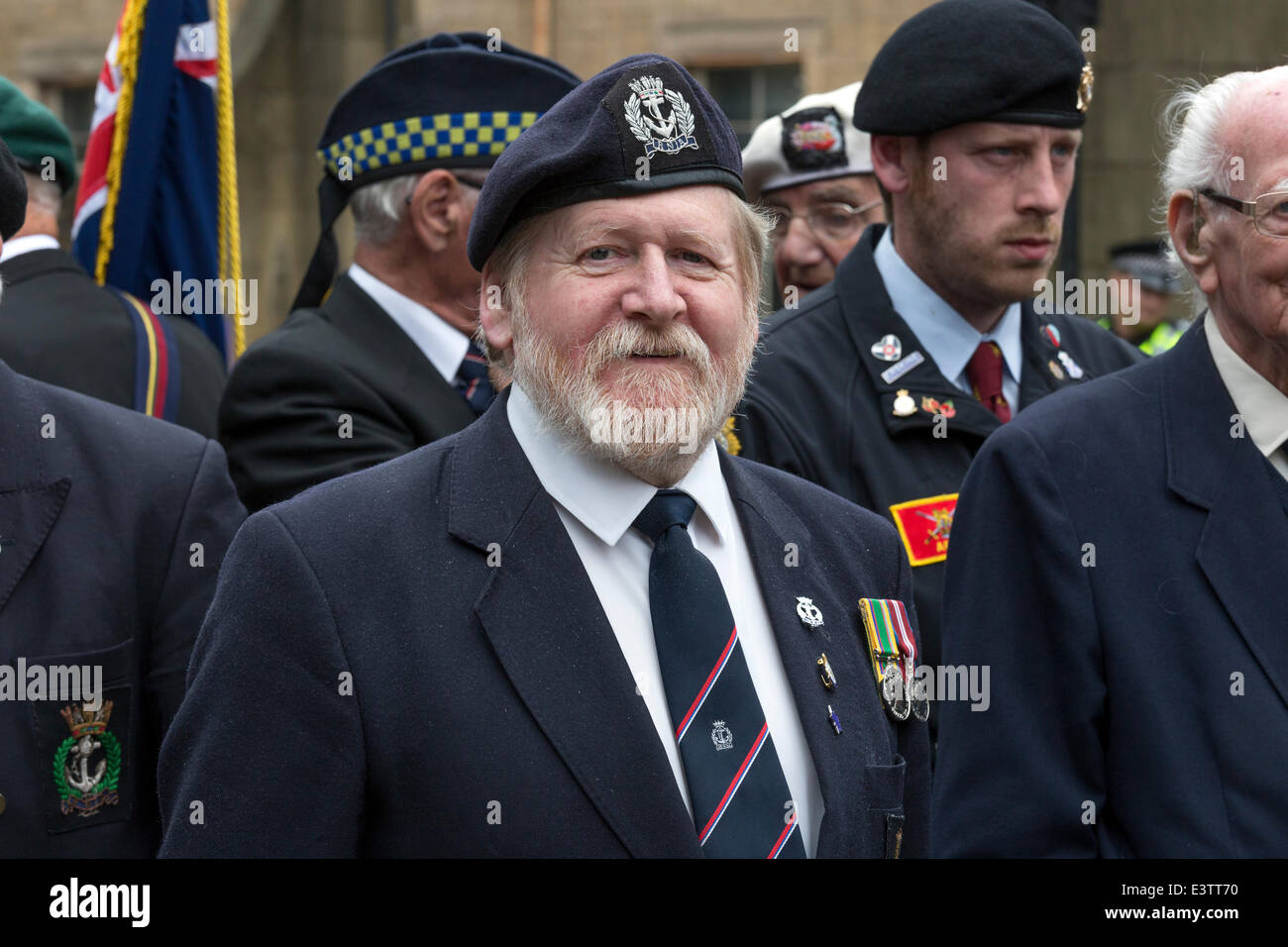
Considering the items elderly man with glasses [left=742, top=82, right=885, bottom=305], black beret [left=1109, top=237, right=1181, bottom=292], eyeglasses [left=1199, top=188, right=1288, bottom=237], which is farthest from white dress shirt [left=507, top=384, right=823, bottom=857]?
black beret [left=1109, top=237, right=1181, bottom=292]

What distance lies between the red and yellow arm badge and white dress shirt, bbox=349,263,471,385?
97 cm

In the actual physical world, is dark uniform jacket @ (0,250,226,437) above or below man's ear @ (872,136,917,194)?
below

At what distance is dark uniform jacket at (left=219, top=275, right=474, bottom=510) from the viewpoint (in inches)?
135

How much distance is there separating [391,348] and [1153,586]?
1729mm

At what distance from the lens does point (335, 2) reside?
14.1 metres

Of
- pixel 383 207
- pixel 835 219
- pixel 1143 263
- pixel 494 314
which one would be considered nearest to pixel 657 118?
pixel 494 314

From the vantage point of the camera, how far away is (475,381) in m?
3.71

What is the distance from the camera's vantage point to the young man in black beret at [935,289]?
3514 millimetres

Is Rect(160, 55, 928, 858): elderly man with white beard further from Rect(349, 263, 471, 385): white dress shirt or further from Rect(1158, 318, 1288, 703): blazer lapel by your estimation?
Rect(349, 263, 471, 385): white dress shirt

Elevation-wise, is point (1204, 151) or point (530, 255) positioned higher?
point (1204, 151)

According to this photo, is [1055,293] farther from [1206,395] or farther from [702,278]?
[702,278]

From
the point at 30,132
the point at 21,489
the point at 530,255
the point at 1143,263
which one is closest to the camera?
the point at 530,255

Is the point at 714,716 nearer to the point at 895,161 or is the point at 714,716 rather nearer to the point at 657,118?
the point at 657,118

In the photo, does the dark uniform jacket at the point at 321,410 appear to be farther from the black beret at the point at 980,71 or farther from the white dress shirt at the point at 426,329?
the black beret at the point at 980,71
